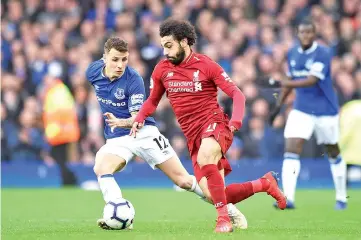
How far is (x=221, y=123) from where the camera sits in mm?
11062

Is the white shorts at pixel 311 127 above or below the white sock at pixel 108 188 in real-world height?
above

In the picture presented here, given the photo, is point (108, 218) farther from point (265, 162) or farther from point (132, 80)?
point (265, 162)

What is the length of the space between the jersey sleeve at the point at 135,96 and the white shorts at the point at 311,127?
4.03m

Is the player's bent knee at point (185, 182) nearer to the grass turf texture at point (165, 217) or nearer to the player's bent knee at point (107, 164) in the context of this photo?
the grass turf texture at point (165, 217)

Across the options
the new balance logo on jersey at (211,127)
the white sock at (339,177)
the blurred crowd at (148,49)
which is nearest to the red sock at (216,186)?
the new balance logo on jersey at (211,127)

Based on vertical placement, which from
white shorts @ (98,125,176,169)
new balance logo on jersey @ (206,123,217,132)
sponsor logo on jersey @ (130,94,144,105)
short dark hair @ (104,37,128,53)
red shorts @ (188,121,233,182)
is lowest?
white shorts @ (98,125,176,169)

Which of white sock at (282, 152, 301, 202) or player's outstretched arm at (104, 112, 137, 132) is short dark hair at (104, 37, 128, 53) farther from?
white sock at (282, 152, 301, 202)

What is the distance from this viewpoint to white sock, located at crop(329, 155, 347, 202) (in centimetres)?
1539

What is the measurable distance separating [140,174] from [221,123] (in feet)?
34.9

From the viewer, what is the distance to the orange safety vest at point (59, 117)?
68.8 feet

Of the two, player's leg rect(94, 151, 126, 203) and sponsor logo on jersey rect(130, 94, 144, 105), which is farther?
sponsor logo on jersey rect(130, 94, 144, 105)

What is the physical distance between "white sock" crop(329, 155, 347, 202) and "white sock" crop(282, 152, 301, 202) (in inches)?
27.0

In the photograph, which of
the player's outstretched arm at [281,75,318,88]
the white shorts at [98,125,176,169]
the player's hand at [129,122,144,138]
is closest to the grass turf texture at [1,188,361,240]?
the white shorts at [98,125,176,169]

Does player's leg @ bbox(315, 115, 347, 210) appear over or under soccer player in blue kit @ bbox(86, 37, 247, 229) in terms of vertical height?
under
